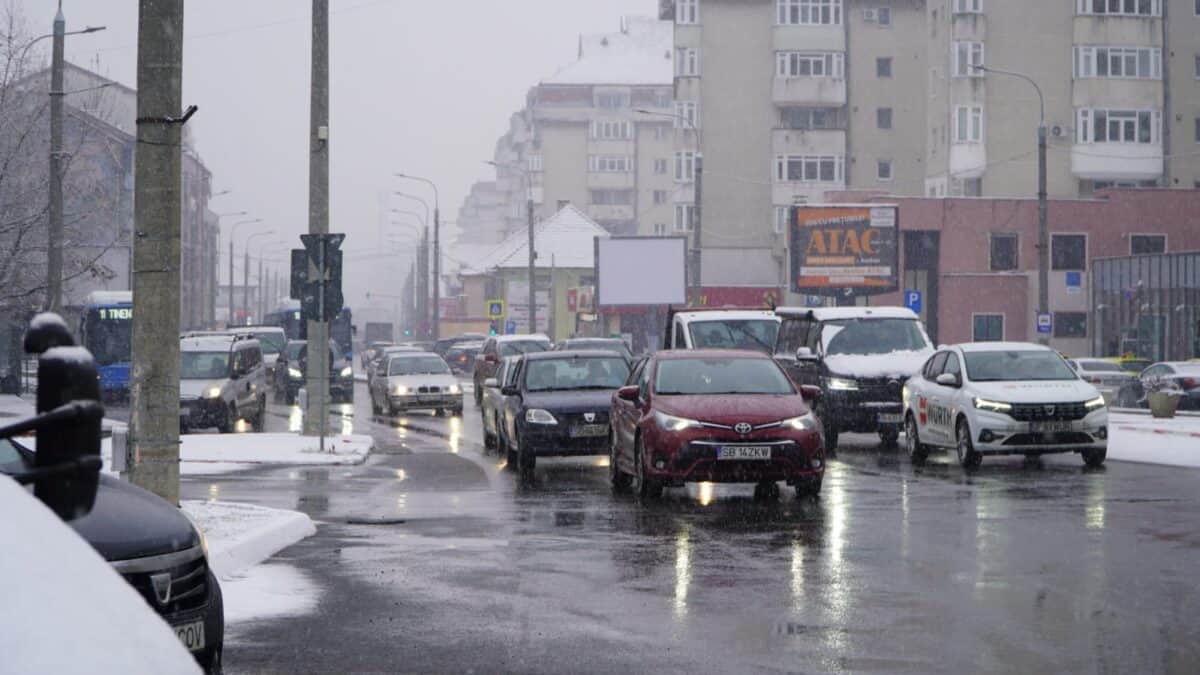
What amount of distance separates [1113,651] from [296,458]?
16.4 metres

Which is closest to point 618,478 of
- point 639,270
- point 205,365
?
point 205,365

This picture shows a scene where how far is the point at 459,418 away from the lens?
4028cm

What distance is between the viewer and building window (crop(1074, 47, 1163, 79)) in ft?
261

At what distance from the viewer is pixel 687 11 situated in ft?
315

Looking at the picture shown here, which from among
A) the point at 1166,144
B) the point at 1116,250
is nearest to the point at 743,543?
the point at 1116,250

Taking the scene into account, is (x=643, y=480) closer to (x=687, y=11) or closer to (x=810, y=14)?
(x=810, y=14)

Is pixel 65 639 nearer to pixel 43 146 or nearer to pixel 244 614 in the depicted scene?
pixel 244 614

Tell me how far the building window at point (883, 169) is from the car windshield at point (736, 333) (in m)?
65.6

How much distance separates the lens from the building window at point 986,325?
76.6 m

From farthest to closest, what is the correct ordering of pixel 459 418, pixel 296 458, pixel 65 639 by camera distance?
pixel 459 418
pixel 296 458
pixel 65 639

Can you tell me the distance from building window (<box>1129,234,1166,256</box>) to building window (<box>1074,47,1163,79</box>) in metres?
8.16

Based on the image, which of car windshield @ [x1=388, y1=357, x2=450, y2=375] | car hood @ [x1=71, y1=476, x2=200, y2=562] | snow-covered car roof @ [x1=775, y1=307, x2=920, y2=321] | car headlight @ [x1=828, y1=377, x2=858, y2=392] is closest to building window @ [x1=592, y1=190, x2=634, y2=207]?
car windshield @ [x1=388, y1=357, x2=450, y2=375]

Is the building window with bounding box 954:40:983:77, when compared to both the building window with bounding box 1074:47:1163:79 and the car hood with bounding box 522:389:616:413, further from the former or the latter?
the car hood with bounding box 522:389:616:413

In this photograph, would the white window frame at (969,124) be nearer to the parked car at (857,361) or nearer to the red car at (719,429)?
the parked car at (857,361)
